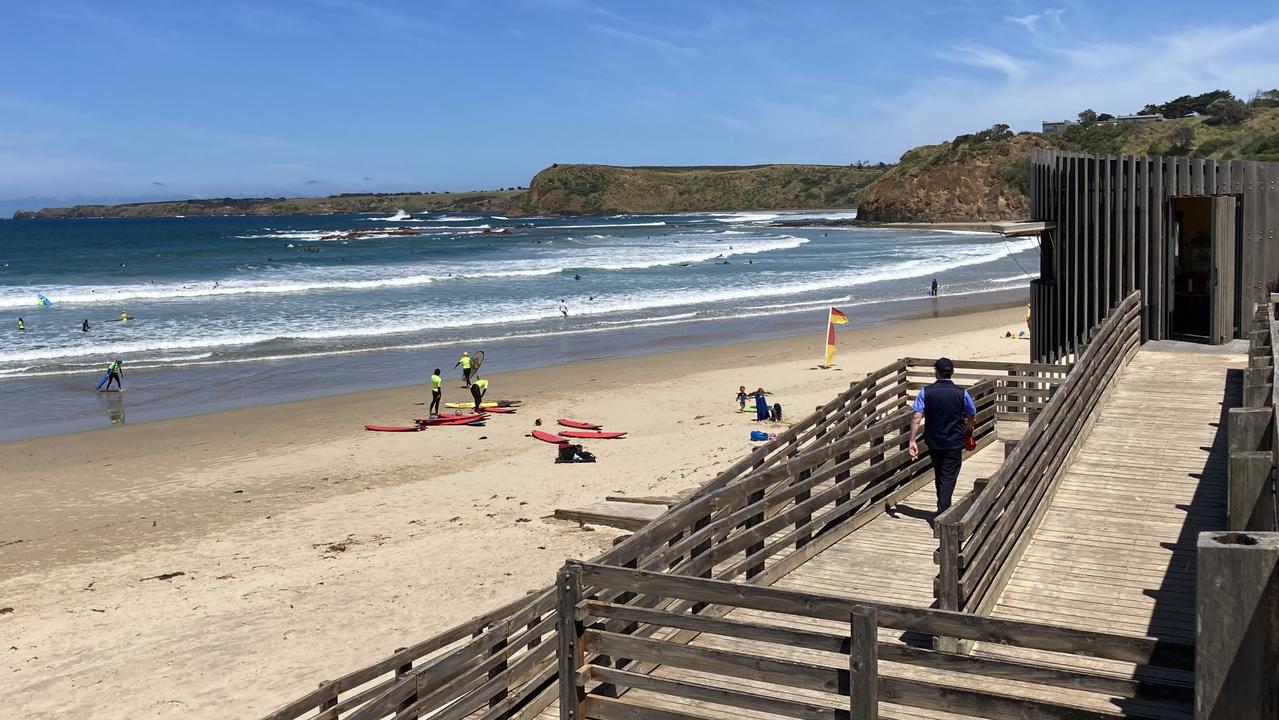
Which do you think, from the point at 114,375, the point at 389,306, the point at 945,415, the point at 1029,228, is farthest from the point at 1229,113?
the point at 945,415

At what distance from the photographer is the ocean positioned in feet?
97.4

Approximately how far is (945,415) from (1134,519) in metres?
1.56

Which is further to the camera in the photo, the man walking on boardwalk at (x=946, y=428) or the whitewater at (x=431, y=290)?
the whitewater at (x=431, y=290)

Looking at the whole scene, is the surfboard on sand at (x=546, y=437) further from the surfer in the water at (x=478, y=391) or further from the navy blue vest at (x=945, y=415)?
the navy blue vest at (x=945, y=415)

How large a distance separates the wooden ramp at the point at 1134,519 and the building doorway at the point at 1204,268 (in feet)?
7.61

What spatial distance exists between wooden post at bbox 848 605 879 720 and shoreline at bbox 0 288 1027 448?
68.8ft

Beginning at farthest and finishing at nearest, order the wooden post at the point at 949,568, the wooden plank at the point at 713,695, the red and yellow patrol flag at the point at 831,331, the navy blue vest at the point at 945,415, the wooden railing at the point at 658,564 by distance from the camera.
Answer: the red and yellow patrol flag at the point at 831,331 → the navy blue vest at the point at 945,415 → the wooden railing at the point at 658,564 → the wooden post at the point at 949,568 → the wooden plank at the point at 713,695

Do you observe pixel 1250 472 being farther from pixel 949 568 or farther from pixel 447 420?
pixel 447 420

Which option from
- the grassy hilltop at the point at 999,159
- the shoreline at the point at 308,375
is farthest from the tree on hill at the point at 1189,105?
the shoreline at the point at 308,375

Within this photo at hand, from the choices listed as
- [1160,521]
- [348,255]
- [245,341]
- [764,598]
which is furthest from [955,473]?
[348,255]

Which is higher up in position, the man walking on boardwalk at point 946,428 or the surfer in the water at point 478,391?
the man walking on boardwalk at point 946,428

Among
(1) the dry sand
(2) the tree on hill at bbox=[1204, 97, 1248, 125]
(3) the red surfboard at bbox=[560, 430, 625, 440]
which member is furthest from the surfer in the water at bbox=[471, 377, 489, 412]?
(2) the tree on hill at bbox=[1204, 97, 1248, 125]

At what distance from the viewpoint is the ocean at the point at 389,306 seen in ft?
97.4

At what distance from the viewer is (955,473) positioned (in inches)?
363
